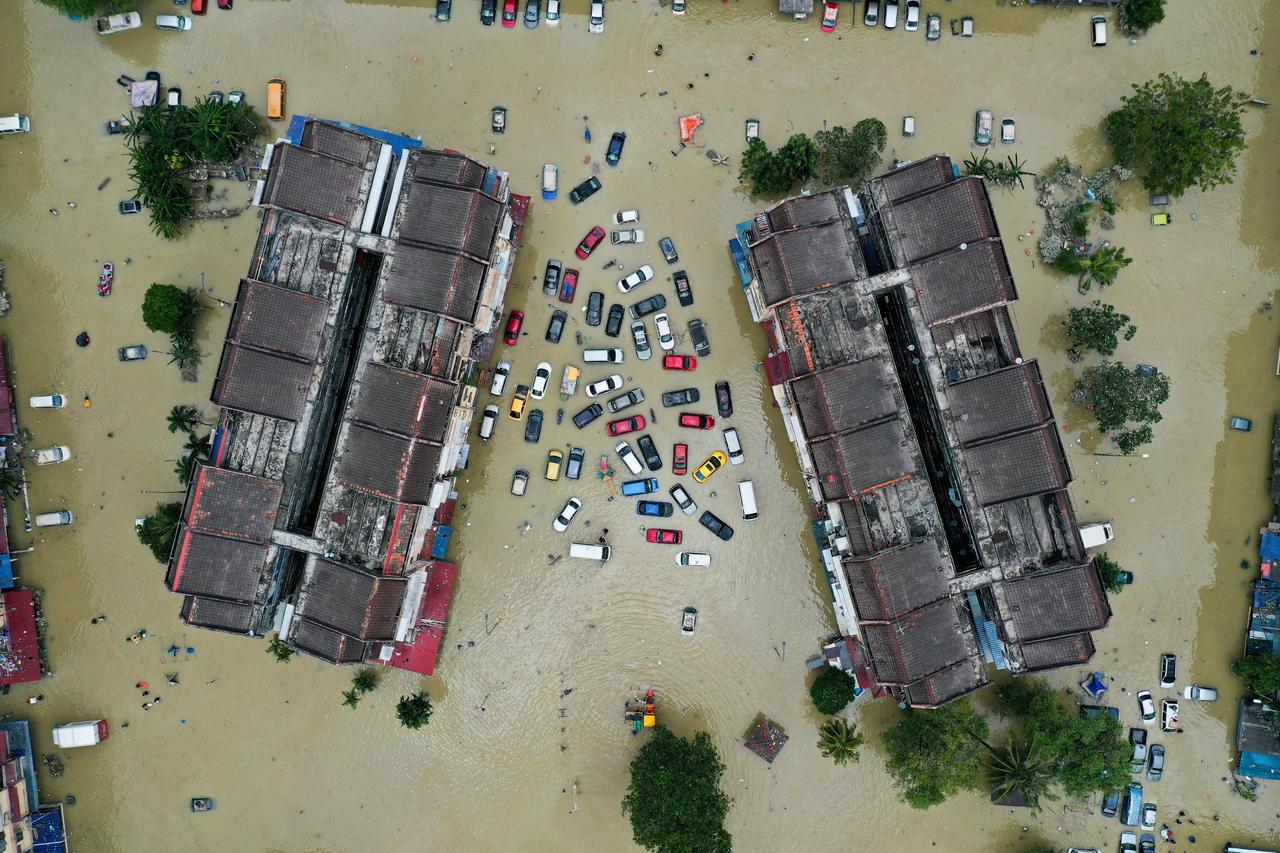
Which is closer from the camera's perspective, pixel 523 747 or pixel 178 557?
pixel 178 557

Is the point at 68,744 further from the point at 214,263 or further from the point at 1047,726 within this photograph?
the point at 1047,726

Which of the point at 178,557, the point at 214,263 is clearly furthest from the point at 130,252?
the point at 178,557

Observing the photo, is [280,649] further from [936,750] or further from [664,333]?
[936,750]

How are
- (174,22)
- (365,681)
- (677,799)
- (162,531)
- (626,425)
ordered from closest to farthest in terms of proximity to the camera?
(677,799) → (162,531) → (365,681) → (626,425) → (174,22)

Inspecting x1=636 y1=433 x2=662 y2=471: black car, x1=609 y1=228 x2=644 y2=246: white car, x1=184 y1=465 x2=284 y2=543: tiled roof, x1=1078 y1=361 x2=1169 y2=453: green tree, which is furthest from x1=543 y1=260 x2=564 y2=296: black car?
x1=1078 y1=361 x2=1169 y2=453: green tree

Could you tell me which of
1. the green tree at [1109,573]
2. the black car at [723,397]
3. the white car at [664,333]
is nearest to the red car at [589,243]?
the white car at [664,333]

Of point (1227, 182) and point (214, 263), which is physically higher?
point (1227, 182)

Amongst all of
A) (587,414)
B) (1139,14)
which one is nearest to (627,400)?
(587,414)
